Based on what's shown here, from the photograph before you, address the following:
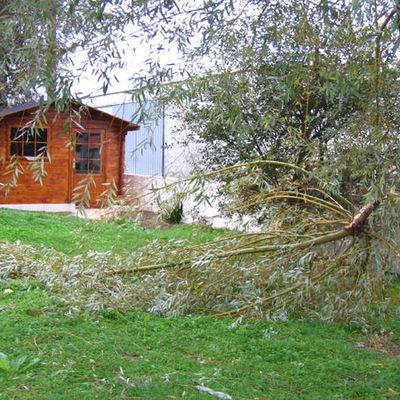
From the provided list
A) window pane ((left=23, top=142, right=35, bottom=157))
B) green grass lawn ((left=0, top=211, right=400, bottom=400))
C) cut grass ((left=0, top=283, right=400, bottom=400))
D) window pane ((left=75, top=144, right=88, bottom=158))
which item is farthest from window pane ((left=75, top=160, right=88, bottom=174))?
cut grass ((left=0, top=283, right=400, bottom=400))

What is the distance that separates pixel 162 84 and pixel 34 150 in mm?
13736

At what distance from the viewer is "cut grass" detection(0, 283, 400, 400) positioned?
484 centimetres

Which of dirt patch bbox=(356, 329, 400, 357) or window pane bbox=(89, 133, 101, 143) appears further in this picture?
window pane bbox=(89, 133, 101, 143)

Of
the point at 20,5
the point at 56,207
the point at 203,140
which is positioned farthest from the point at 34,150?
the point at 20,5

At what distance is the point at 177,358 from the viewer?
18.7 ft

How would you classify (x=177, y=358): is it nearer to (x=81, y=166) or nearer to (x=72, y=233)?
(x=72, y=233)

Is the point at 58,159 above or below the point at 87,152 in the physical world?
below

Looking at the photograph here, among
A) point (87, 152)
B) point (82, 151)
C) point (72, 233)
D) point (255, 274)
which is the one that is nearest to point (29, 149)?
point (82, 151)

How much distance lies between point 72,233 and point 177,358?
6.73 meters

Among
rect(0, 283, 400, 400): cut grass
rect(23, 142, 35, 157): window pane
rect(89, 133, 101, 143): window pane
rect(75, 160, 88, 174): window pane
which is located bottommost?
rect(0, 283, 400, 400): cut grass

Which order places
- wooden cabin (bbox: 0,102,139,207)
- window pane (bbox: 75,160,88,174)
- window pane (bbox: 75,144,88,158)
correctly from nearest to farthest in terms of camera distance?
wooden cabin (bbox: 0,102,139,207)
window pane (bbox: 75,144,88,158)
window pane (bbox: 75,160,88,174)

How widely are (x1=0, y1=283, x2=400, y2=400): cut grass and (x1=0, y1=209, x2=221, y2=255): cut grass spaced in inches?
126

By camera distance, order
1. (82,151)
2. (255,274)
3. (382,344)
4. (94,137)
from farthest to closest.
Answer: (82,151)
(94,137)
(255,274)
(382,344)

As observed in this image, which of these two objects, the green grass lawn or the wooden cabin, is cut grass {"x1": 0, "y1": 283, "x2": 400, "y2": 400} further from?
the wooden cabin
